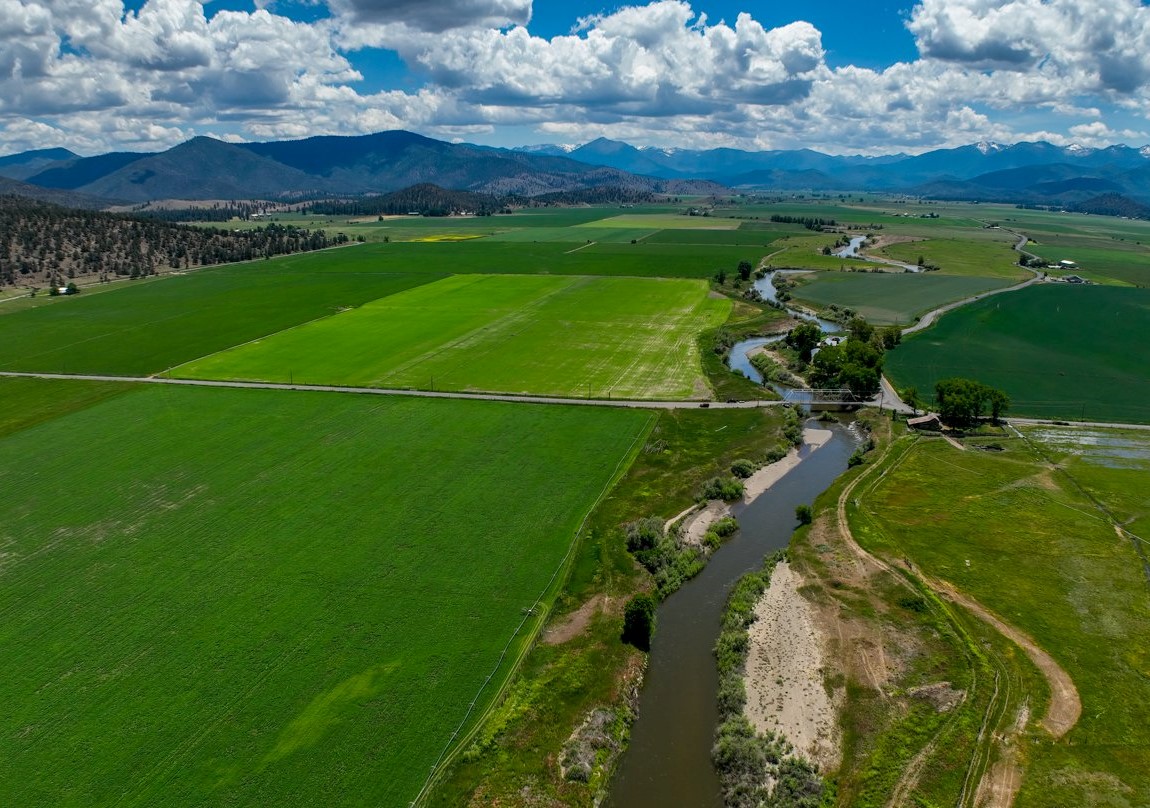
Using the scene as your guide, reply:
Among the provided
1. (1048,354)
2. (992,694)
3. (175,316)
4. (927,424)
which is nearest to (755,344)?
(927,424)

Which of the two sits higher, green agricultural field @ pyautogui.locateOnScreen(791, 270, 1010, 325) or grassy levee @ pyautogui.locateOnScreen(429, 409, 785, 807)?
green agricultural field @ pyautogui.locateOnScreen(791, 270, 1010, 325)

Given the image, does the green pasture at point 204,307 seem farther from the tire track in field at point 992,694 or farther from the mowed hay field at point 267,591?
the tire track in field at point 992,694

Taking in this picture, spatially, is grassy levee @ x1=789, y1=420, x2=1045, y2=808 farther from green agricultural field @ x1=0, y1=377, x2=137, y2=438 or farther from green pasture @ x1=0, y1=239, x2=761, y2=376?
green pasture @ x1=0, y1=239, x2=761, y2=376

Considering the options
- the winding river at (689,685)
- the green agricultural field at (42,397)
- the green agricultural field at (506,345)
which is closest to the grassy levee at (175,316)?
the green agricultural field at (42,397)

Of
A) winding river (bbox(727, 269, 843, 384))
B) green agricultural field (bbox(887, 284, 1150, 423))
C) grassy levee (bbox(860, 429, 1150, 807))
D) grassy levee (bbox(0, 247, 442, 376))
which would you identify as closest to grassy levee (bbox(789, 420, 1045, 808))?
grassy levee (bbox(860, 429, 1150, 807))

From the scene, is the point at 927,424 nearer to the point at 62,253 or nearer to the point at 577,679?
the point at 577,679

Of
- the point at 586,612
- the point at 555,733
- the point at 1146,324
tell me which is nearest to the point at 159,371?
the point at 586,612
